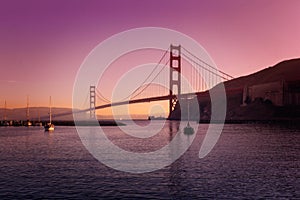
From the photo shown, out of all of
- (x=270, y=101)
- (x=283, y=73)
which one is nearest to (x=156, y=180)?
(x=270, y=101)

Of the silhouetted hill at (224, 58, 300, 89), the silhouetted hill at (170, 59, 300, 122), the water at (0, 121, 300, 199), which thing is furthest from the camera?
the silhouetted hill at (224, 58, 300, 89)

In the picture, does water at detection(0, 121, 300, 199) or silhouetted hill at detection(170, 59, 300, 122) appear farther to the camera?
silhouetted hill at detection(170, 59, 300, 122)

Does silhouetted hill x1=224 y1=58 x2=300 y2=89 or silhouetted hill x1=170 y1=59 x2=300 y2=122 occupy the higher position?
silhouetted hill x1=224 y1=58 x2=300 y2=89

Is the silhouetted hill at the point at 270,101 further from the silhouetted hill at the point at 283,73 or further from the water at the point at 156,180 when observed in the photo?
the water at the point at 156,180

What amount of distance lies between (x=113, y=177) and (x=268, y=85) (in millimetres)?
135676

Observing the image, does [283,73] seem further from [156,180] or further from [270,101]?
[156,180]

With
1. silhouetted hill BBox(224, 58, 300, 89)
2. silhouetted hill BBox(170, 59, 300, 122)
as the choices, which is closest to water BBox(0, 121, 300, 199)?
silhouetted hill BBox(170, 59, 300, 122)

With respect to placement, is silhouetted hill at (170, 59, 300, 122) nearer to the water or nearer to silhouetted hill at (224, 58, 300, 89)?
silhouetted hill at (224, 58, 300, 89)

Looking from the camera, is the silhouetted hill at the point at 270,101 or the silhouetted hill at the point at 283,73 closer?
the silhouetted hill at the point at 270,101

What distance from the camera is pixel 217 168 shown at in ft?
99.9

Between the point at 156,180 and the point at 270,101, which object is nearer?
the point at 156,180

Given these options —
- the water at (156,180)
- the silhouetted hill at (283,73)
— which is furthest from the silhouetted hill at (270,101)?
the water at (156,180)

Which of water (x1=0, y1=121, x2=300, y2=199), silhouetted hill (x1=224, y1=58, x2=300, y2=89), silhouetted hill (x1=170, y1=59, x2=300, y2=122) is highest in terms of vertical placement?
silhouetted hill (x1=224, y1=58, x2=300, y2=89)

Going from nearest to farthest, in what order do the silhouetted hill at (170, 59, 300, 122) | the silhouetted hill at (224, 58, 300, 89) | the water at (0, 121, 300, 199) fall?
the water at (0, 121, 300, 199)
the silhouetted hill at (170, 59, 300, 122)
the silhouetted hill at (224, 58, 300, 89)
